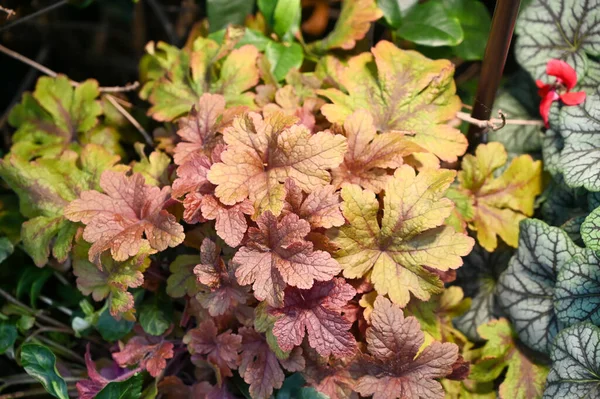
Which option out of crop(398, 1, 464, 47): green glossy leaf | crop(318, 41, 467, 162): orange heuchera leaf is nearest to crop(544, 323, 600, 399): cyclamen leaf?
crop(318, 41, 467, 162): orange heuchera leaf

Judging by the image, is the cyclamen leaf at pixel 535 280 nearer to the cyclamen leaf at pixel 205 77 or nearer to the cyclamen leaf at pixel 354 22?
the cyclamen leaf at pixel 354 22

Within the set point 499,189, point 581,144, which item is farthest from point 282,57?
point 581,144

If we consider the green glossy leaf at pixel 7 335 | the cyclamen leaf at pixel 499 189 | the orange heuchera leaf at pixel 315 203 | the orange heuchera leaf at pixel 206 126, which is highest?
the orange heuchera leaf at pixel 206 126

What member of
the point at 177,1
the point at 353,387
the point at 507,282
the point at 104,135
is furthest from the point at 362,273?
the point at 177,1

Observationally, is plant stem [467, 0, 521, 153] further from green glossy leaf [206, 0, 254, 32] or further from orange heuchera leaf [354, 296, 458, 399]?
green glossy leaf [206, 0, 254, 32]

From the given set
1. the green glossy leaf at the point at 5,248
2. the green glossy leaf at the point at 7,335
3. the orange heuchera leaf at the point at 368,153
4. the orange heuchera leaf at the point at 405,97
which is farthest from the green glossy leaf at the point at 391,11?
the green glossy leaf at the point at 7,335
